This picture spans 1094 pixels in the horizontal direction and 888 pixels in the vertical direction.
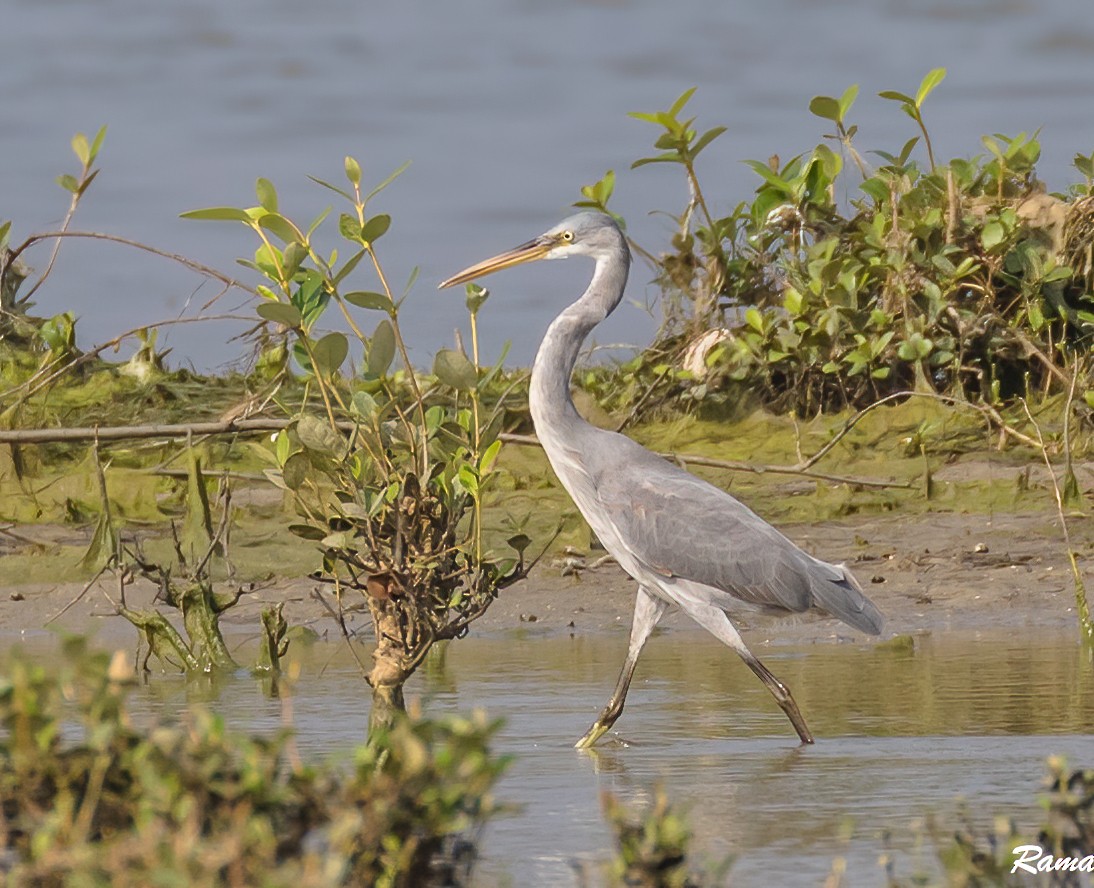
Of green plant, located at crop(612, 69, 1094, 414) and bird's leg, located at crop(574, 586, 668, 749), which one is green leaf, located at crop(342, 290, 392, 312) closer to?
bird's leg, located at crop(574, 586, 668, 749)

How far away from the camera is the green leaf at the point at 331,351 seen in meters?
5.66

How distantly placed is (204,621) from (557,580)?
2460 millimetres

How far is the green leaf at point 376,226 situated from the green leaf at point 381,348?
0.27m

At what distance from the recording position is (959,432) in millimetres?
11273

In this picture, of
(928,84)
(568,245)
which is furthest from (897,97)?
(568,245)

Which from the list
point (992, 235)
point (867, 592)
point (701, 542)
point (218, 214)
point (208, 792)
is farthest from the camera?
point (992, 235)

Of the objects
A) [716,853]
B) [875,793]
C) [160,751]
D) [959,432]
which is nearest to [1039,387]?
[959,432]

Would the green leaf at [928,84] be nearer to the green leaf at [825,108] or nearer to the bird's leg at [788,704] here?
the green leaf at [825,108]

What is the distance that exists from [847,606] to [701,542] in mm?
551

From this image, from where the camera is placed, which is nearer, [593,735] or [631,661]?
[593,735]

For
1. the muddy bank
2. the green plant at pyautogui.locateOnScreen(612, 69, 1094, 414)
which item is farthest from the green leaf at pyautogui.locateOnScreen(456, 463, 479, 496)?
the green plant at pyautogui.locateOnScreen(612, 69, 1094, 414)

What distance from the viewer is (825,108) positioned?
472 inches

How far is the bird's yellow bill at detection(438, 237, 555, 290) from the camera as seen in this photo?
7.14m

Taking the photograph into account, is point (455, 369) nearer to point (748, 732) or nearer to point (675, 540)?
point (675, 540)
